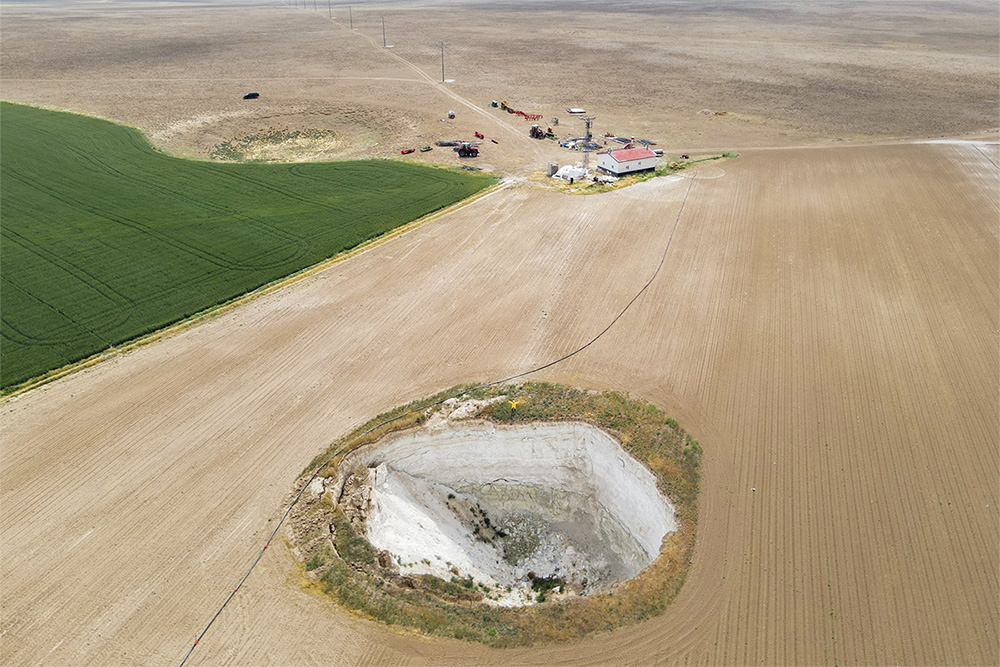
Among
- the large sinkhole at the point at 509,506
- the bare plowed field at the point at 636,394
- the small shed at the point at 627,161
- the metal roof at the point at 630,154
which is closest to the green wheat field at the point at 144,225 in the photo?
the bare plowed field at the point at 636,394

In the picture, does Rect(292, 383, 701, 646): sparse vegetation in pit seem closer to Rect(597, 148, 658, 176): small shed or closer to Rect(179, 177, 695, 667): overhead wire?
Rect(179, 177, 695, 667): overhead wire

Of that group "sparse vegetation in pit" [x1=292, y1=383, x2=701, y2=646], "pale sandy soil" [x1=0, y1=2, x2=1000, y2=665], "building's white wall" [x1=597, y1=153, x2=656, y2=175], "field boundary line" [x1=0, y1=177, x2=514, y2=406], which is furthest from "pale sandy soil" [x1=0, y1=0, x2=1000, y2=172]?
"sparse vegetation in pit" [x1=292, y1=383, x2=701, y2=646]

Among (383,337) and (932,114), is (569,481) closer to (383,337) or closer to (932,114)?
(383,337)

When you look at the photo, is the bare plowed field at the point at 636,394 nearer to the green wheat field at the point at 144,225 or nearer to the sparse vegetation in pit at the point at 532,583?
the sparse vegetation in pit at the point at 532,583

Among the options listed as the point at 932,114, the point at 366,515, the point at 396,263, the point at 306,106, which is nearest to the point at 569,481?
the point at 366,515

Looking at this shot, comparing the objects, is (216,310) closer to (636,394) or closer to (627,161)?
(636,394)
